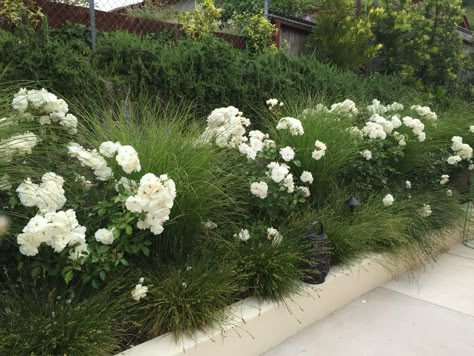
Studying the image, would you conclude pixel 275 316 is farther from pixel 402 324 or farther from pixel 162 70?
pixel 162 70

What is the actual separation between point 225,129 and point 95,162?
3.58 feet

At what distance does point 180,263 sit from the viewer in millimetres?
2498

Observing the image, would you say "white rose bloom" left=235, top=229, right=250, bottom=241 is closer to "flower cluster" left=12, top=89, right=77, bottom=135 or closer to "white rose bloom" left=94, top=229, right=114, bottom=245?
"white rose bloom" left=94, top=229, right=114, bottom=245

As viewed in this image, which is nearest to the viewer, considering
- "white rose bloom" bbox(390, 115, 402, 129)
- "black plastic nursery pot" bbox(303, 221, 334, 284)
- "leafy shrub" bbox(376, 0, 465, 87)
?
"black plastic nursery pot" bbox(303, 221, 334, 284)

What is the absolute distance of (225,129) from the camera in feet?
10.1

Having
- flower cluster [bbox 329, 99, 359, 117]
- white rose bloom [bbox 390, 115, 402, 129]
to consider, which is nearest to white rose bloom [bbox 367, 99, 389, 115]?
white rose bloom [bbox 390, 115, 402, 129]

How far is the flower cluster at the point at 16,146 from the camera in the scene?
2.11 metres

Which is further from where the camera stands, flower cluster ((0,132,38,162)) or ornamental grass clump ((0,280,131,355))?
flower cluster ((0,132,38,162))

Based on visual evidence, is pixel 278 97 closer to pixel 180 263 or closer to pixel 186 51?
pixel 186 51

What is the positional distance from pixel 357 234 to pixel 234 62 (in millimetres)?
2272

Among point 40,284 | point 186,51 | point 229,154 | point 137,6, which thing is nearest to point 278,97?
point 186,51

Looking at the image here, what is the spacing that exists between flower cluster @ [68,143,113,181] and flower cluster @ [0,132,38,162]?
0.19 m

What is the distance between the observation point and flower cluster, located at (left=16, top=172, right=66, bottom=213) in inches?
78.2

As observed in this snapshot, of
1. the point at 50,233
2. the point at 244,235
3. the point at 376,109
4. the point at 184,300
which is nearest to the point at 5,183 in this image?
the point at 50,233
